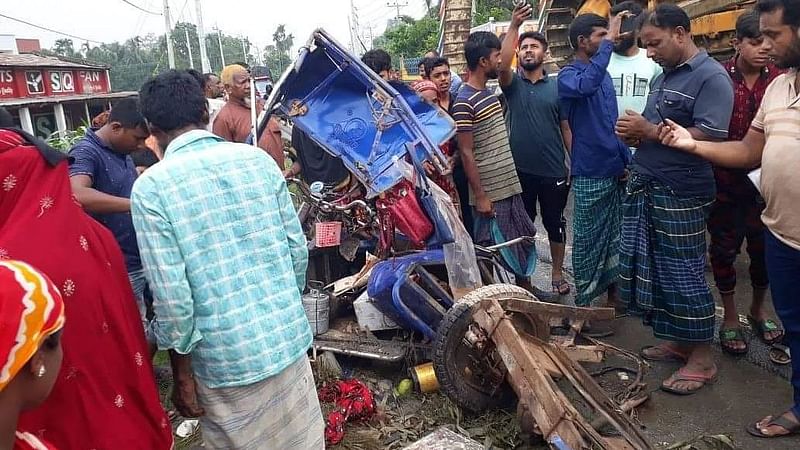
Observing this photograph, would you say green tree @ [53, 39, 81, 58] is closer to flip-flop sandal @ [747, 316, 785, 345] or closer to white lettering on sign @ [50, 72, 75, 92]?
white lettering on sign @ [50, 72, 75, 92]

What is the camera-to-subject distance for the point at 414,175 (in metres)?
3.91

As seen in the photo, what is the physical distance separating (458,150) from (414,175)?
0.70m

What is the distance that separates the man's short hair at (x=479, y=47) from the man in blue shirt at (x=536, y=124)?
175 millimetres

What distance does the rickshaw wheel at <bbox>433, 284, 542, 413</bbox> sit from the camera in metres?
3.16

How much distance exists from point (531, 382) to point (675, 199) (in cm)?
140

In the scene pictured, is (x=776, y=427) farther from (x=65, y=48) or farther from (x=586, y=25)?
(x=65, y=48)

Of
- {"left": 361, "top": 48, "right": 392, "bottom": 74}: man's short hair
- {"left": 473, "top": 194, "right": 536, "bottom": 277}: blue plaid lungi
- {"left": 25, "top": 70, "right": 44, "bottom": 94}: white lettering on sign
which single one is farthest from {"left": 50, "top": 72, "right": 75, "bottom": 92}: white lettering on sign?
{"left": 473, "top": 194, "right": 536, "bottom": 277}: blue plaid lungi

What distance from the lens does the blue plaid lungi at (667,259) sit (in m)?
3.31

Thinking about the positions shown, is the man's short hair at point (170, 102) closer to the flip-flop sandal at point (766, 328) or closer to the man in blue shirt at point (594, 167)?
the man in blue shirt at point (594, 167)

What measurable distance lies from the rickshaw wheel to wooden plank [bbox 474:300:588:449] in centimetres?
12

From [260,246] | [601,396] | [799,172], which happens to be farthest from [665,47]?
[260,246]

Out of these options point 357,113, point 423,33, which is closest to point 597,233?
point 357,113

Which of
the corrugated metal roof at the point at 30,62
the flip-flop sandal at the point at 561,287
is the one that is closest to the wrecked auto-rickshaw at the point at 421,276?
the flip-flop sandal at the point at 561,287

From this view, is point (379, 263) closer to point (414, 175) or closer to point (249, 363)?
point (414, 175)
